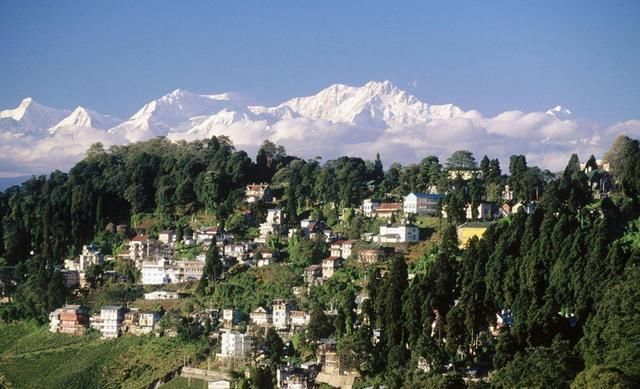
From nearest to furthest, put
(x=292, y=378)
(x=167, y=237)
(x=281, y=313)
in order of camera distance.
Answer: (x=292, y=378) → (x=281, y=313) → (x=167, y=237)

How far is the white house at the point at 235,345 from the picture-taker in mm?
37281

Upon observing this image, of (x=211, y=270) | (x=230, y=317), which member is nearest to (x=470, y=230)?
(x=230, y=317)

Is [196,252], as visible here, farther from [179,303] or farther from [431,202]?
[431,202]

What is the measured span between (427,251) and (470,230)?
5.95 ft

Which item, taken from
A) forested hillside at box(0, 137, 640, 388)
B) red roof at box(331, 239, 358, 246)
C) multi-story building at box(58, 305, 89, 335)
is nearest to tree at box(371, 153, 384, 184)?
forested hillside at box(0, 137, 640, 388)

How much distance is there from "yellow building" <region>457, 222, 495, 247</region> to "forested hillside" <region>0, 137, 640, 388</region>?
0.99 meters

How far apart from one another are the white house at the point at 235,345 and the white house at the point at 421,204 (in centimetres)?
1210

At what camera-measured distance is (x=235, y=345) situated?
37.5 meters

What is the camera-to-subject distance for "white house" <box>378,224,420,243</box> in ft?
145

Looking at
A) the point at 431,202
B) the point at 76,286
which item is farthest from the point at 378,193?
the point at 76,286

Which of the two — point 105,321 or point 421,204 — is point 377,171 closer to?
point 421,204

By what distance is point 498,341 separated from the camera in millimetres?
30328

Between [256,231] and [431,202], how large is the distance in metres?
7.80

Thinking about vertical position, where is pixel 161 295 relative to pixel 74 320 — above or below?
above
